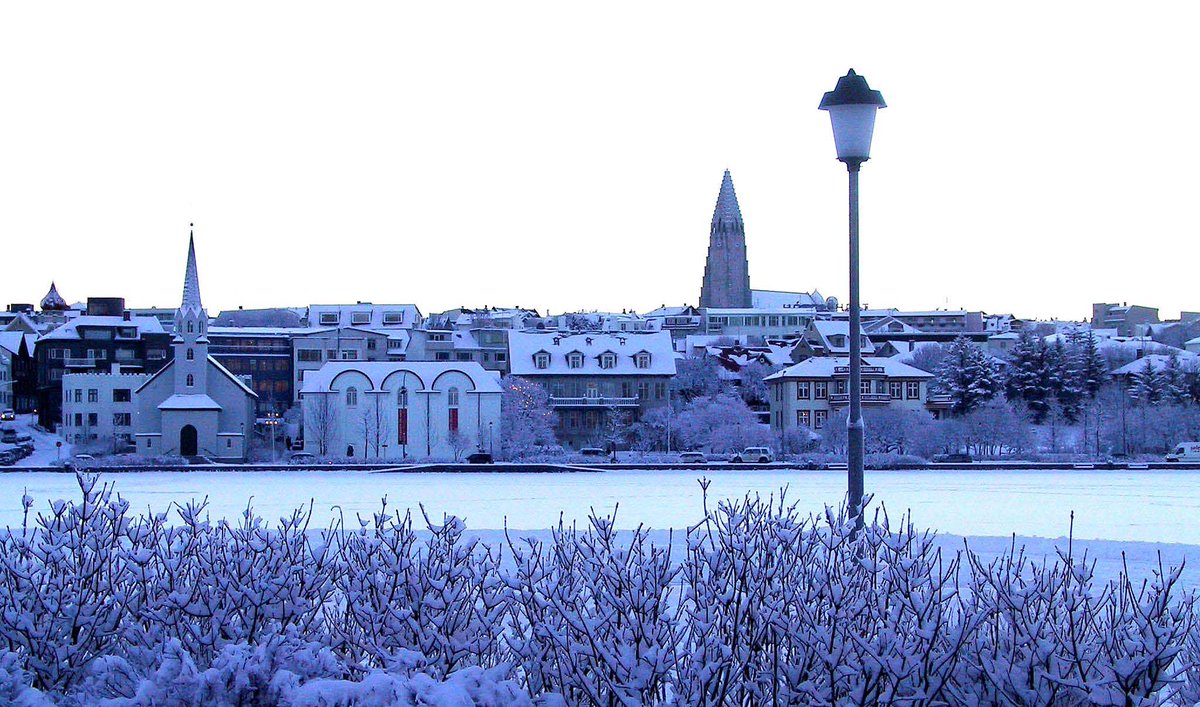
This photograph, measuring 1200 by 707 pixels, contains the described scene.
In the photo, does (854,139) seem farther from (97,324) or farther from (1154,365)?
(1154,365)

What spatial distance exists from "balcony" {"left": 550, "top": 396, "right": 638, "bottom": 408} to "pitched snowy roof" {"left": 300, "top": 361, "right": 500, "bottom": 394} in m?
8.07

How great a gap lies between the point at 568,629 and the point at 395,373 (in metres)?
65.0

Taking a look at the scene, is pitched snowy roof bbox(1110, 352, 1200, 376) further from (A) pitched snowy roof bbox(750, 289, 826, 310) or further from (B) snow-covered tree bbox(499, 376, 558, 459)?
(A) pitched snowy roof bbox(750, 289, 826, 310)

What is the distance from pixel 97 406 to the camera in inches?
2955

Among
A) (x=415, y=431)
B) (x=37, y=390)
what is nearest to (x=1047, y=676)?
(x=415, y=431)

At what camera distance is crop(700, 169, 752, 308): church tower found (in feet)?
600

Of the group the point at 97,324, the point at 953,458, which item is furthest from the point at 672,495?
the point at 97,324

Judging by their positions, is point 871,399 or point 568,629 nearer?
point 568,629

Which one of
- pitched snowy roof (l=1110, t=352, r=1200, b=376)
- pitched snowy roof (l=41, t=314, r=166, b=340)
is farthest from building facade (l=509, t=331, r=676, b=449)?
pitched snowy roof (l=1110, t=352, r=1200, b=376)

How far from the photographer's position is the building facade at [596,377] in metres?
79.6

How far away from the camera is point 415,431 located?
69.6 meters

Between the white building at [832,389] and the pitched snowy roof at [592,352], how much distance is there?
8.87m

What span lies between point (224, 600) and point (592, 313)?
155 m

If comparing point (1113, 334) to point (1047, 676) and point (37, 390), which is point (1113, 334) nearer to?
point (37, 390)
